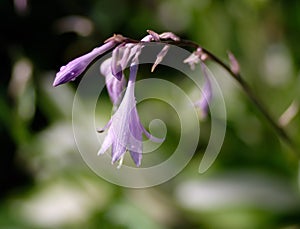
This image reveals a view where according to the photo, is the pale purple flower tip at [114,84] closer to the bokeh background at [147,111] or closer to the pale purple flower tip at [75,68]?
the pale purple flower tip at [75,68]

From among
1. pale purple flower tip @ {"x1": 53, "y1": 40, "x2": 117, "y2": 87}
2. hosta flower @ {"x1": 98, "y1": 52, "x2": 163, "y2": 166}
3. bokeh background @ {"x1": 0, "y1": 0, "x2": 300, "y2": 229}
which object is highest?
pale purple flower tip @ {"x1": 53, "y1": 40, "x2": 117, "y2": 87}

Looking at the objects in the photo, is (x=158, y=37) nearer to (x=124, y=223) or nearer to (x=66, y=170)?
(x=124, y=223)

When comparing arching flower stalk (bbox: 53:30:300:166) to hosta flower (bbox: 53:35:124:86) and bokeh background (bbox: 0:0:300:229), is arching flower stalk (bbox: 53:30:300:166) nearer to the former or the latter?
hosta flower (bbox: 53:35:124:86)

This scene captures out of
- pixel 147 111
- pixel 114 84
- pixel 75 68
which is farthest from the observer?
pixel 147 111

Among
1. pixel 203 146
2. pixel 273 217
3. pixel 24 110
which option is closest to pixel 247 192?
pixel 273 217

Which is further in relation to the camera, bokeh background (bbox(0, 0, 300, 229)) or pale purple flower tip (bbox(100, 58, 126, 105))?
bokeh background (bbox(0, 0, 300, 229))

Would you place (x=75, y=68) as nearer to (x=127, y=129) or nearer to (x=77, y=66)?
(x=77, y=66)

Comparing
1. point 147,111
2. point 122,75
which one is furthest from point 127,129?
point 147,111

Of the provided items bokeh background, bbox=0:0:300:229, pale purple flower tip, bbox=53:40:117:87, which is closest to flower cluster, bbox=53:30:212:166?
pale purple flower tip, bbox=53:40:117:87
